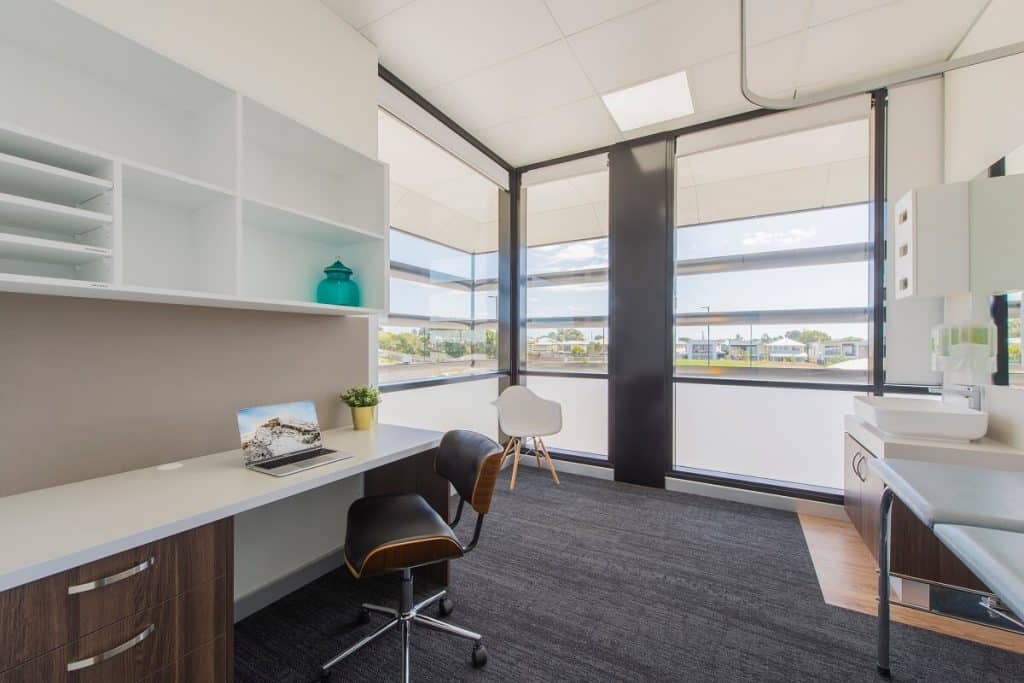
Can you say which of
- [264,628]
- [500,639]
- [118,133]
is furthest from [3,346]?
[500,639]

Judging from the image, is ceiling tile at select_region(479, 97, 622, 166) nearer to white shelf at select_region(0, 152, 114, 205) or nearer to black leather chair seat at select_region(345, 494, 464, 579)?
white shelf at select_region(0, 152, 114, 205)

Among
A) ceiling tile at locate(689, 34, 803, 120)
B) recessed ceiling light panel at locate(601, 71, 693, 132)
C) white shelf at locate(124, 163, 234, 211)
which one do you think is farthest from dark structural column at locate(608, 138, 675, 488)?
white shelf at locate(124, 163, 234, 211)

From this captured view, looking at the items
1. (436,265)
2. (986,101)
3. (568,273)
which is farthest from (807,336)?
(436,265)

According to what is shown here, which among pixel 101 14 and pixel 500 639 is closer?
pixel 101 14

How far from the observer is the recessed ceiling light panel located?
110 inches

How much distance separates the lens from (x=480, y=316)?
3.92 m

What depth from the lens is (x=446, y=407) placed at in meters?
3.38

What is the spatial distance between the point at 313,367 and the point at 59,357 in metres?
0.92

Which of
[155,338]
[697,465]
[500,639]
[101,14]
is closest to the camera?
[101,14]

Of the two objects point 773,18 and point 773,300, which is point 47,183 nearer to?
point 773,18

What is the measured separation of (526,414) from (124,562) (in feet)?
9.83

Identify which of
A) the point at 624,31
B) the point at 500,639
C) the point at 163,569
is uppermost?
the point at 624,31

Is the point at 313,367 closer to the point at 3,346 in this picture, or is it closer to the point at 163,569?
the point at 3,346

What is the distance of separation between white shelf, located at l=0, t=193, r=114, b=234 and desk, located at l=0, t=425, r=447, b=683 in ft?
2.72
